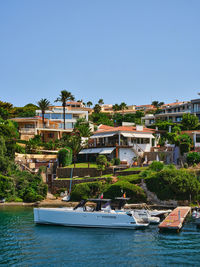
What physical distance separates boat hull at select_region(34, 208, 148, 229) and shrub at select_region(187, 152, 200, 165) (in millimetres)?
22232

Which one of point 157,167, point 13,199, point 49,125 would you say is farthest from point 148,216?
point 49,125

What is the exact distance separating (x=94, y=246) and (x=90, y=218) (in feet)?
21.2

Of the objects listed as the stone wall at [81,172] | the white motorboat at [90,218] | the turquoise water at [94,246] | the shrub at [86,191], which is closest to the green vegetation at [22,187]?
the stone wall at [81,172]

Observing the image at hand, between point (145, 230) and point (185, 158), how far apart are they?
80.8ft

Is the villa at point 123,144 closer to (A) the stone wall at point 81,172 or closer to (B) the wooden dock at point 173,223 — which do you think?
(A) the stone wall at point 81,172

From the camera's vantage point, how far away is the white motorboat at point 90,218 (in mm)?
30344

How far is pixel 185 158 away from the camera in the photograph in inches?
2064

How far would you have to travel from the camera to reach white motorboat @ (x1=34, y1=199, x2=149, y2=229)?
30.3 meters

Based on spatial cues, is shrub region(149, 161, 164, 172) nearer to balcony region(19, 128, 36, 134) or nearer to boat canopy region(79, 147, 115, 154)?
boat canopy region(79, 147, 115, 154)

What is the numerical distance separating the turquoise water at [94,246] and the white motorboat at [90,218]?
68 centimetres

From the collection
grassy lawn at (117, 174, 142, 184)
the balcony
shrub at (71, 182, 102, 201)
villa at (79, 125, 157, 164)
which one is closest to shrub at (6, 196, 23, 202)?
shrub at (71, 182, 102, 201)

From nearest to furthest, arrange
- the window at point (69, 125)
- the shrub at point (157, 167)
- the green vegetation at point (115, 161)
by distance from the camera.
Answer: the shrub at point (157, 167)
the green vegetation at point (115, 161)
the window at point (69, 125)

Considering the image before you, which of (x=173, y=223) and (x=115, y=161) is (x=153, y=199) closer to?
(x=115, y=161)

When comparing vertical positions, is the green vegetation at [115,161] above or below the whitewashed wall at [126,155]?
below
